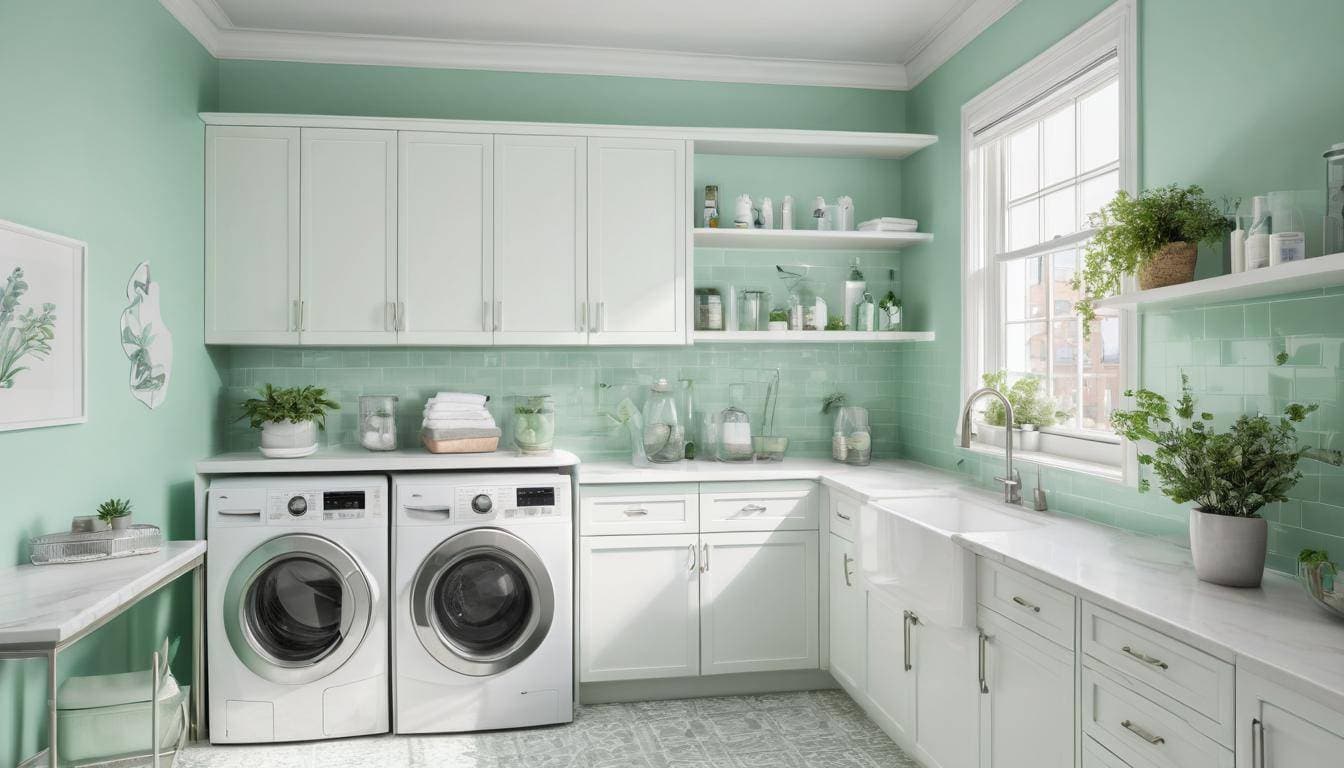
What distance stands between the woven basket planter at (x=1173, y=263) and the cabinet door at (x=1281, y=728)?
103cm

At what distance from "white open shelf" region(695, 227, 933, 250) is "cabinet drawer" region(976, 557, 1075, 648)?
1842 mm

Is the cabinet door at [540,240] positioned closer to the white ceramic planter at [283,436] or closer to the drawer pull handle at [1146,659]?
the white ceramic planter at [283,436]

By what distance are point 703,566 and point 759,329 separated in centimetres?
118

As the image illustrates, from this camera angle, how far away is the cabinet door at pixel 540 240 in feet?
11.5

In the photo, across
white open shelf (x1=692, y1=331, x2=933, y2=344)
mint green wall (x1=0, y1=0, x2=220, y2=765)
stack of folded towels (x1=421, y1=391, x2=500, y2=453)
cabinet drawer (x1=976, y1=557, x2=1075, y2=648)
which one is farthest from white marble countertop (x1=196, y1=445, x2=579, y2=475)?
cabinet drawer (x1=976, y1=557, x2=1075, y2=648)

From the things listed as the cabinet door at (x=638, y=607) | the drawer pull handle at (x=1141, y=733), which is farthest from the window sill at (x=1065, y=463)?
the cabinet door at (x=638, y=607)

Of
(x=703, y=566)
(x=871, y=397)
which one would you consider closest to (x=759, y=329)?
(x=871, y=397)

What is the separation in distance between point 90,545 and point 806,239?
2.97 meters

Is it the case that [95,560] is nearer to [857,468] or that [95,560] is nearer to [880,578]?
[880,578]

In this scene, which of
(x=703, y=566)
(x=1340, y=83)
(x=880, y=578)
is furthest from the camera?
(x=703, y=566)

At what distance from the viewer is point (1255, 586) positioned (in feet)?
5.97

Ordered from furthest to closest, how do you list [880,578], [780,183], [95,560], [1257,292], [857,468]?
[780,183], [857,468], [880,578], [95,560], [1257,292]

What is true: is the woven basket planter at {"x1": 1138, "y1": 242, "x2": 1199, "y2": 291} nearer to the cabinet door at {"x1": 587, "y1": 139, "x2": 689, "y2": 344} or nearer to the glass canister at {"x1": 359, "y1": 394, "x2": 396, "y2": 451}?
the cabinet door at {"x1": 587, "y1": 139, "x2": 689, "y2": 344}

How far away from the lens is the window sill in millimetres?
2541
